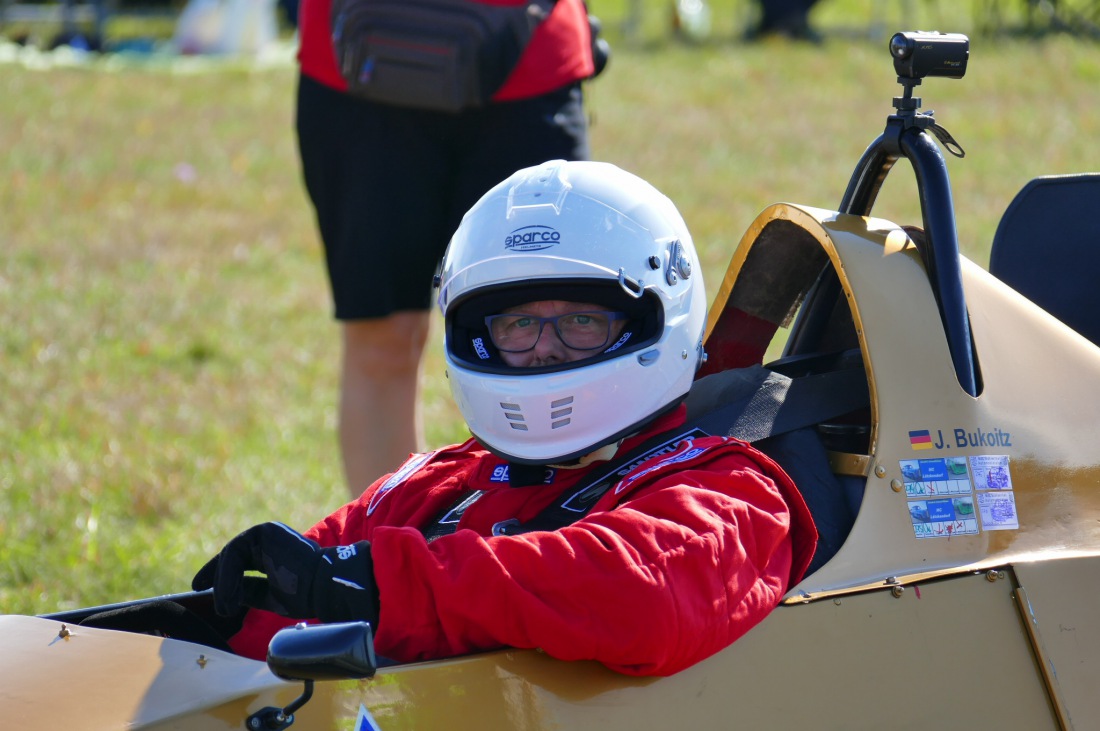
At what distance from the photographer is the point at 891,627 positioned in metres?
2.41

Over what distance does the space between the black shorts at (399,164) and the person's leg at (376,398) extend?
12 centimetres

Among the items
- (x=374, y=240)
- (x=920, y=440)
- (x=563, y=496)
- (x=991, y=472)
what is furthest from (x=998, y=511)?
(x=374, y=240)

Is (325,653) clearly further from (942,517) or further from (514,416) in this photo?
(942,517)

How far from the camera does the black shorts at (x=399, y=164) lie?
3.93 m

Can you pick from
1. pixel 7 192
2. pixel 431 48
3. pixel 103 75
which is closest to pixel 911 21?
pixel 103 75

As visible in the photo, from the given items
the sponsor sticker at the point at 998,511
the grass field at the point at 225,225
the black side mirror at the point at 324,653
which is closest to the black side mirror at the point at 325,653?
the black side mirror at the point at 324,653

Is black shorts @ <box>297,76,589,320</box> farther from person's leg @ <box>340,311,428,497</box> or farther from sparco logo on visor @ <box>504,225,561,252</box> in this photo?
sparco logo on visor @ <box>504,225,561,252</box>

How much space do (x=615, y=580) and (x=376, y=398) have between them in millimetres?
2108

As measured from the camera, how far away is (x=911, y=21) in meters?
17.2

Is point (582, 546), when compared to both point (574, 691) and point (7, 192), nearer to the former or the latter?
point (574, 691)

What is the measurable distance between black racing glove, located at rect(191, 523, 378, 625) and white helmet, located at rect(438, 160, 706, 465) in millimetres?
472

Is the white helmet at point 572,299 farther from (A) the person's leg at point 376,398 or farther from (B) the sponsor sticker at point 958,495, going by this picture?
(A) the person's leg at point 376,398

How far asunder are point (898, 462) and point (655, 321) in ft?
1.77

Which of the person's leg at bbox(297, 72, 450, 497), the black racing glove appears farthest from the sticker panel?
the person's leg at bbox(297, 72, 450, 497)
